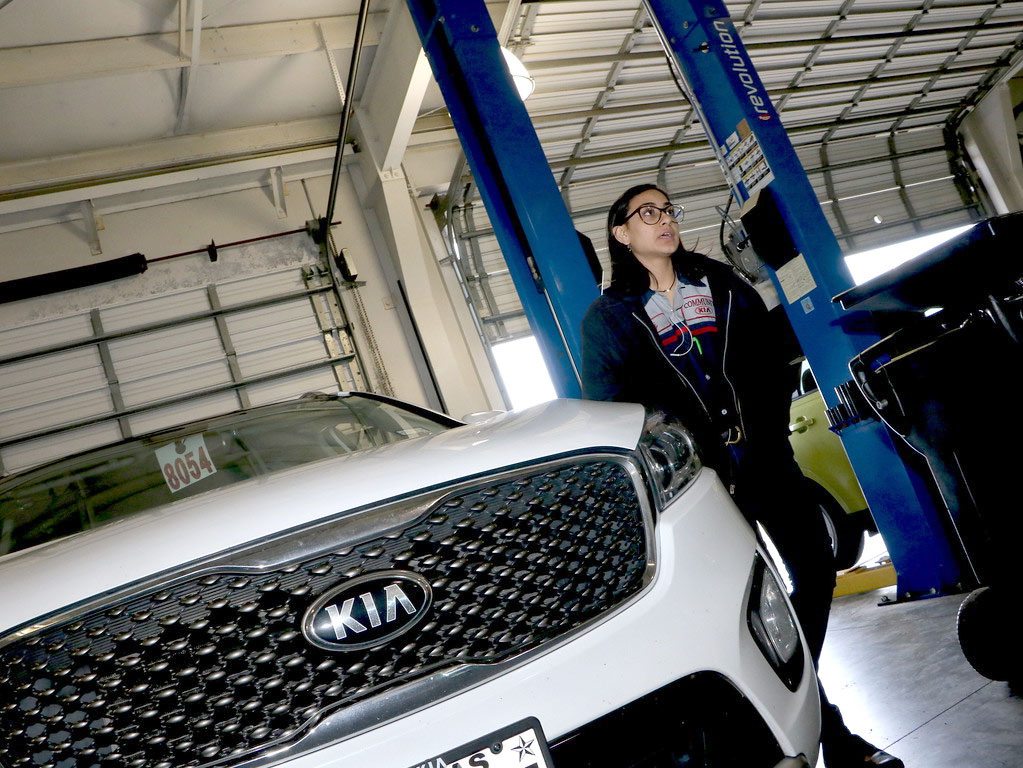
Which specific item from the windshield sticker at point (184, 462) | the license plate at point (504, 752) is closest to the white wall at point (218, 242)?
the windshield sticker at point (184, 462)

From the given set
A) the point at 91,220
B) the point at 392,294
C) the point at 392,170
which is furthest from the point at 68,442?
the point at 392,170

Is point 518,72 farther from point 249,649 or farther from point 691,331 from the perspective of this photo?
point 249,649

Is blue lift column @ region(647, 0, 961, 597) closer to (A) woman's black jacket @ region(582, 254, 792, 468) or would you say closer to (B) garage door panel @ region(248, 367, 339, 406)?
(A) woman's black jacket @ region(582, 254, 792, 468)

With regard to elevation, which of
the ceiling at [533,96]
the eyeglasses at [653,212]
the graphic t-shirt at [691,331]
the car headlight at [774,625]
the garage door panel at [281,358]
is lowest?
the car headlight at [774,625]

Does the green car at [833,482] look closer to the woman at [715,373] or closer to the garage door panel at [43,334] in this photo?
the woman at [715,373]

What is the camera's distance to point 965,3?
1002 centimetres

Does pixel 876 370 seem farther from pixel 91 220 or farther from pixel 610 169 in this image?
pixel 610 169

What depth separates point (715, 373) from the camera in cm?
204

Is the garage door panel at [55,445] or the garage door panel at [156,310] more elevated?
the garage door panel at [156,310]

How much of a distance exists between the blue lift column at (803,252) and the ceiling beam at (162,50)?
15.1ft

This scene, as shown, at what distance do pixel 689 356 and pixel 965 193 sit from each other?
13887 mm

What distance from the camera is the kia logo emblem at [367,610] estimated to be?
1.03 m

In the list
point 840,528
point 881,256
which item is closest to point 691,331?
point 840,528

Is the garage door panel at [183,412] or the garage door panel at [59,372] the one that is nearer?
the garage door panel at [59,372]
